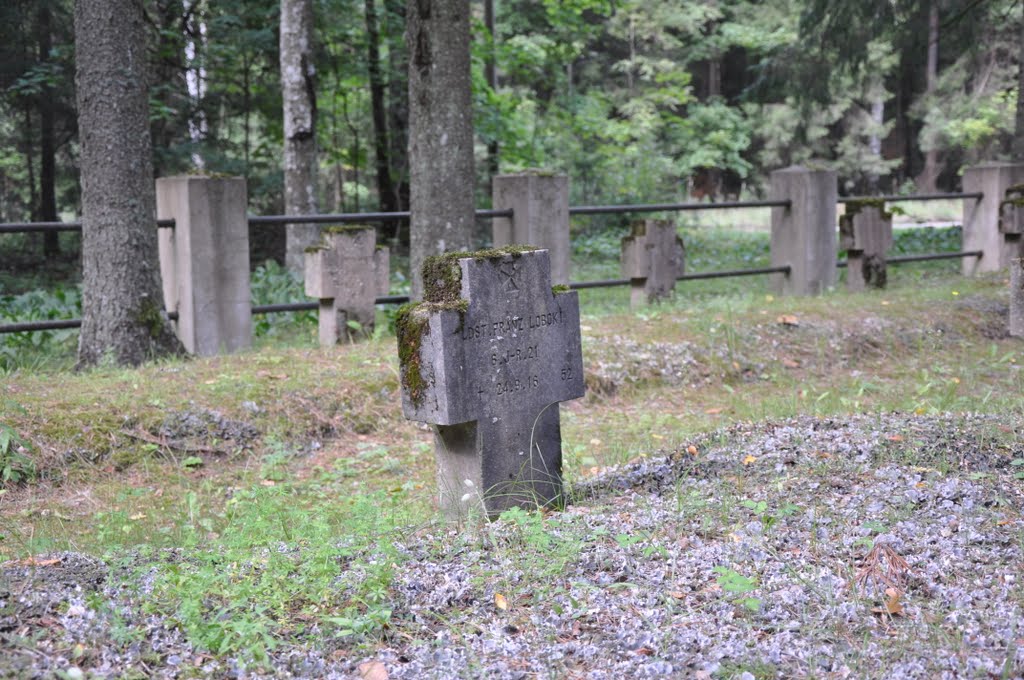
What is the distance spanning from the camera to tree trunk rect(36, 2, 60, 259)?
51.3 feet

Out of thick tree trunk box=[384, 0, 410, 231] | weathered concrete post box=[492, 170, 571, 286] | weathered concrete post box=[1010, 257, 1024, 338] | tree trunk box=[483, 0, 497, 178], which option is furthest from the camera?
tree trunk box=[483, 0, 497, 178]

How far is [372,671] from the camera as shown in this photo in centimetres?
304

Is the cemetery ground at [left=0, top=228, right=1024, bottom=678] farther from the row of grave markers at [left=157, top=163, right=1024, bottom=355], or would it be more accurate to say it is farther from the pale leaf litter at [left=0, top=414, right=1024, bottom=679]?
the row of grave markers at [left=157, top=163, right=1024, bottom=355]

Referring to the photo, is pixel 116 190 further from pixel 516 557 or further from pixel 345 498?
pixel 516 557

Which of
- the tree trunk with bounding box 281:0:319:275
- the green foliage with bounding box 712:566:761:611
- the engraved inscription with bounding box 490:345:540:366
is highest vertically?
the tree trunk with bounding box 281:0:319:275

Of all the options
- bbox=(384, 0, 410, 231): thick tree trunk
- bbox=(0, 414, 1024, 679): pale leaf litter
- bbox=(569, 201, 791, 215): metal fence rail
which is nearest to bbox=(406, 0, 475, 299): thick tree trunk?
bbox=(569, 201, 791, 215): metal fence rail

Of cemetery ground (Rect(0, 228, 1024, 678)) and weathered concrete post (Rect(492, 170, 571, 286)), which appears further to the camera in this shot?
weathered concrete post (Rect(492, 170, 571, 286))

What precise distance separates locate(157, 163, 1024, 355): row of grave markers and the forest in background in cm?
253

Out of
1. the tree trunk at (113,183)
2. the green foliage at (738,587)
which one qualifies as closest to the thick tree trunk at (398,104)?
the tree trunk at (113,183)

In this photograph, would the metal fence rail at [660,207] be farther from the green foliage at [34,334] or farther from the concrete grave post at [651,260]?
the green foliage at [34,334]

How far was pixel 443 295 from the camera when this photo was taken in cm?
484

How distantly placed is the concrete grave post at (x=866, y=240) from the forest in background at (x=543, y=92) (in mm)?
4505

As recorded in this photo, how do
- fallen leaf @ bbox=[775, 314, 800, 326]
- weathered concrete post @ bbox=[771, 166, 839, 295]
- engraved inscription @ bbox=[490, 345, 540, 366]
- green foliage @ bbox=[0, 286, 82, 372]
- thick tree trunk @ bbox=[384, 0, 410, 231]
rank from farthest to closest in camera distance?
thick tree trunk @ bbox=[384, 0, 410, 231]
weathered concrete post @ bbox=[771, 166, 839, 295]
fallen leaf @ bbox=[775, 314, 800, 326]
green foliage @ bbox=[0, 286, 82, 372]
engraved inscription @ bbox=[490, 345, 540, 366]

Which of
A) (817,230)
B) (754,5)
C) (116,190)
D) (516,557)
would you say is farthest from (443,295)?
(754,5)
